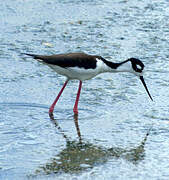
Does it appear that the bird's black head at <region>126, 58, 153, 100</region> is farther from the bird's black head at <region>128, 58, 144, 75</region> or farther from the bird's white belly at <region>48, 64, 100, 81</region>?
the bird's white belly at <region>48, 64, 100, 81</region>

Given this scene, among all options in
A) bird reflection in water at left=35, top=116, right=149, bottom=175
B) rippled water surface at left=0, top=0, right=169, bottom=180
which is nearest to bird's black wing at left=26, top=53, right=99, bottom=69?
rippled water surface at left=0, top=0, right=169, bottom=180

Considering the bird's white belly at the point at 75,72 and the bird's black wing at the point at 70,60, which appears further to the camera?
the bird's white belly at the point at 75,72

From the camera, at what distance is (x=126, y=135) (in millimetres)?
6133

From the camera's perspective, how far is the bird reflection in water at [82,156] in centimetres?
518

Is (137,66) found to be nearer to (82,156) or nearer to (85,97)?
(85,97)

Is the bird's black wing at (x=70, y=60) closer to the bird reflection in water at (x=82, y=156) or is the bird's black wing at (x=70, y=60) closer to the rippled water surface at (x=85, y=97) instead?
the rippled water surface at (x=85, y=97)

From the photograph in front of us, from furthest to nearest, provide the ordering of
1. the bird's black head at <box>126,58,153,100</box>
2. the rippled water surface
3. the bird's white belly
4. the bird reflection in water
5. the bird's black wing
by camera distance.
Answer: the bird's black head at <box>126,58,153,100</box> < the bird's white belly < the bird's black wing < the rippled water surface < the bird reflection in water

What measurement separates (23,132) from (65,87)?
176 centimetres

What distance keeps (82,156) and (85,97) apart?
6.48ft

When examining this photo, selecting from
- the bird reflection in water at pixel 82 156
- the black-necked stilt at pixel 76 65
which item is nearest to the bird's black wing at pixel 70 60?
the black-necked stilt at pixel 76 65

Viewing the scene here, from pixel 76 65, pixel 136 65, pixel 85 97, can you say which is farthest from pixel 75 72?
pixel 136 65

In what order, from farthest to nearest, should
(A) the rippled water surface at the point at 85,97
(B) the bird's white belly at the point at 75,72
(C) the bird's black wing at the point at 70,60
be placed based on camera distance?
(B) the bird's white belly at the point at 75,72
(C) the bird's black wing at the point at 70,60
(A) the rippled water surface at the point at 85,97

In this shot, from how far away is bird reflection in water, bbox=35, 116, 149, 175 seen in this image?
5176 millimetres

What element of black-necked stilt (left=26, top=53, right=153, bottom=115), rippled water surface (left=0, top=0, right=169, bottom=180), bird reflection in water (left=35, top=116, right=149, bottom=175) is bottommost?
rippled water surface (left=0, top=0, right=169, bottom=180)
